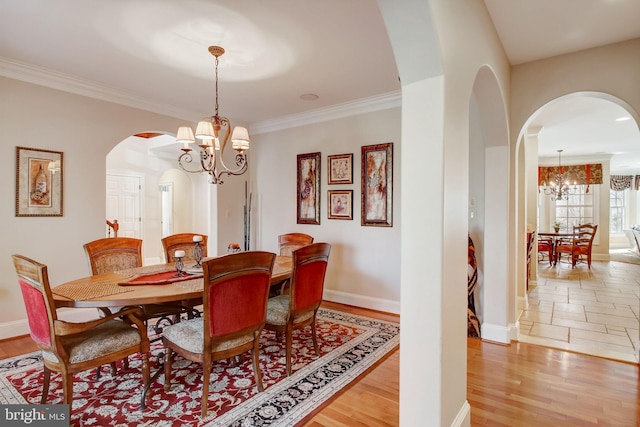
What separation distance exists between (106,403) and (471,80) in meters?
3.07

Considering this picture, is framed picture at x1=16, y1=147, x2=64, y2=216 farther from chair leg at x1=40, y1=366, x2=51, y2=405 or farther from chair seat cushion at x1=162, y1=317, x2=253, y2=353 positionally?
chair seat cushion at x1=162, y1=317, x2=253, y2=353

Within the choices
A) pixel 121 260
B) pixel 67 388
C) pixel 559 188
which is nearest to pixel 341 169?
pixel 121 260

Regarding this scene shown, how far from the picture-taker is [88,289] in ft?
7.39

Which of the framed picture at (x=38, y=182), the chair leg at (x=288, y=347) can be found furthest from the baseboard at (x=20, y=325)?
the chair leg at (x=288, y=347)

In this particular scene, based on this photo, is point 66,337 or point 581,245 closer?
point 66,337

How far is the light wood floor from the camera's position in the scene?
200 centimetres

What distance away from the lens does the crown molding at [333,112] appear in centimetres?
406

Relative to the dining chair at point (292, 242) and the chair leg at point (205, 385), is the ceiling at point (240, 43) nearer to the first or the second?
the dining chair at point (292, 242)

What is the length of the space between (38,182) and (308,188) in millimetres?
3102

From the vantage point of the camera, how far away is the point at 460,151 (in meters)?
1.69

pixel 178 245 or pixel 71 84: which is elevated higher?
pixel 71 84

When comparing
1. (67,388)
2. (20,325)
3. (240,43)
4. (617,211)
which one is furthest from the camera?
(617,211)

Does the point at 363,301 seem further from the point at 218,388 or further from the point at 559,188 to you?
the point at 559,188

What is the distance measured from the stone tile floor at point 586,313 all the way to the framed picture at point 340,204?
2.38 metres
